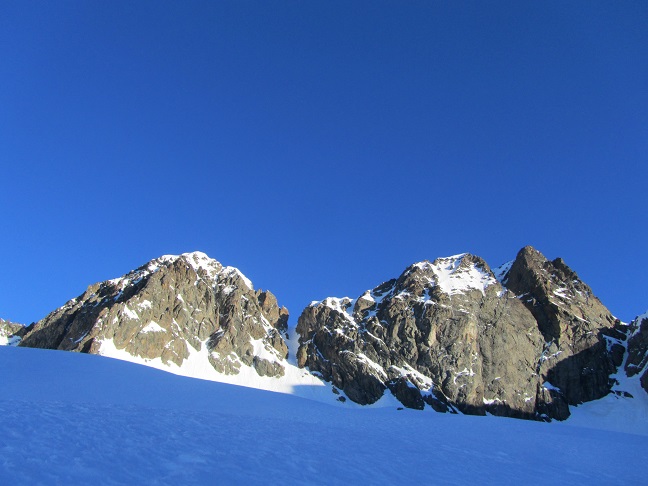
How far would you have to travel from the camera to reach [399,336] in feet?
379

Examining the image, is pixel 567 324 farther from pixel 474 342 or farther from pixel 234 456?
pixel 234 456

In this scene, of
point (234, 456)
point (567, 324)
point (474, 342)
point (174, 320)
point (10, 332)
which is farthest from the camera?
point (10, 332)

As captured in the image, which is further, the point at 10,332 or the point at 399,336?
the point at 10,332

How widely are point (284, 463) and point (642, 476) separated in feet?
57.0

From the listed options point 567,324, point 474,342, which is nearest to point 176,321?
point 474,342

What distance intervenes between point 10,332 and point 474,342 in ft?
532

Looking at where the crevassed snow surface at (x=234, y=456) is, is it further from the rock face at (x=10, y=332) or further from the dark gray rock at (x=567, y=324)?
the rock face at (x=10, y=332)

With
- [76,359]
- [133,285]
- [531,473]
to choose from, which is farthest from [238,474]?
[133,285]

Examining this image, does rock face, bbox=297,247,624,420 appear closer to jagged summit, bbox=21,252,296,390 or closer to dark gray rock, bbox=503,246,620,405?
dark gray rock, bbox=503,246,620,405

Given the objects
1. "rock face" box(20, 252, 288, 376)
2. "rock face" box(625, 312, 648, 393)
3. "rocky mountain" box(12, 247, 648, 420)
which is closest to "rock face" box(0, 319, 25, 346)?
"rock face" box(20, 252, 288, 376)

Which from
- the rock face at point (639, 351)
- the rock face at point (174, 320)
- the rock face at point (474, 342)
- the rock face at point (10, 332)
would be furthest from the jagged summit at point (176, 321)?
the rock face at point (639, 351)

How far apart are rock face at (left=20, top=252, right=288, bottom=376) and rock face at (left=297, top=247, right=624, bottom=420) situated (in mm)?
14913

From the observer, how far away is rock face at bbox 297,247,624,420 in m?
104

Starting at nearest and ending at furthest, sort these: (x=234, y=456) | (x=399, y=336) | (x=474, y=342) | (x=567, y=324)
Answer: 1. (x=234, y=456)
2. (x=474, y=342)
3. (x=399, y=336)
4. (x=567, y=324)
